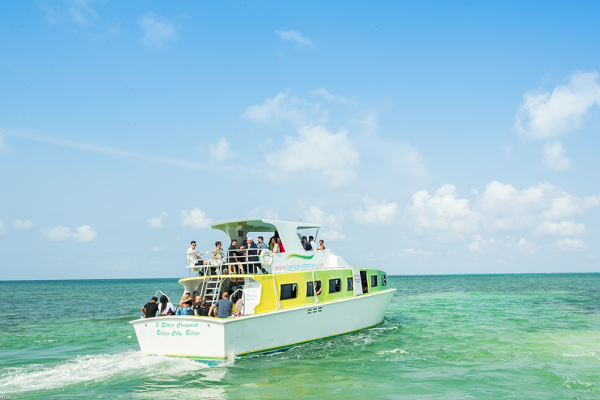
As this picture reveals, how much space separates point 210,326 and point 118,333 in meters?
11.1

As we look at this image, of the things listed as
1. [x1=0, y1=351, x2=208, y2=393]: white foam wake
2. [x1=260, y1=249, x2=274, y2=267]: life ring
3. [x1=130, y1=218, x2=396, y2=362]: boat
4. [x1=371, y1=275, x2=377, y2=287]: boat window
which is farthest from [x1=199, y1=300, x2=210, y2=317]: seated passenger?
[x1=371, y1=275, x2=377, y2=287]: boat window

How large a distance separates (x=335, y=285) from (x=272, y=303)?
3883 mm

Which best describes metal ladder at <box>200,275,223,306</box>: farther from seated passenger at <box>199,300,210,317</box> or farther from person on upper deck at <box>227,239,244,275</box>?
person on upper deck at <box>227,239,244,275</box>

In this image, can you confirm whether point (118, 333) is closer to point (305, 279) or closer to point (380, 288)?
point (305, 279)

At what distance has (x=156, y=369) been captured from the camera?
11633mm

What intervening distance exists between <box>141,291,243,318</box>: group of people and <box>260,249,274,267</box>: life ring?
1.46 metres

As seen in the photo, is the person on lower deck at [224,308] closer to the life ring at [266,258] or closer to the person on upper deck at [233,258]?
the person on upper deck at [233,258]

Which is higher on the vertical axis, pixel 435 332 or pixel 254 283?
pixel 254 283

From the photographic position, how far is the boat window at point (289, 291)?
559 inches

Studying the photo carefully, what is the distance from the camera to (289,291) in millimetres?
14453

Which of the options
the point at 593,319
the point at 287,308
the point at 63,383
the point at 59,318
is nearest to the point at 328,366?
the point at 287,308

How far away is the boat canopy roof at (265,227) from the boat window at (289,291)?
1578 millimetres

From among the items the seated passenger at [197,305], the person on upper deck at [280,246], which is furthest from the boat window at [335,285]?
the seated passenger at [197,305]

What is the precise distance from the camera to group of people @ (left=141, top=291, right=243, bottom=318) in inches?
492
